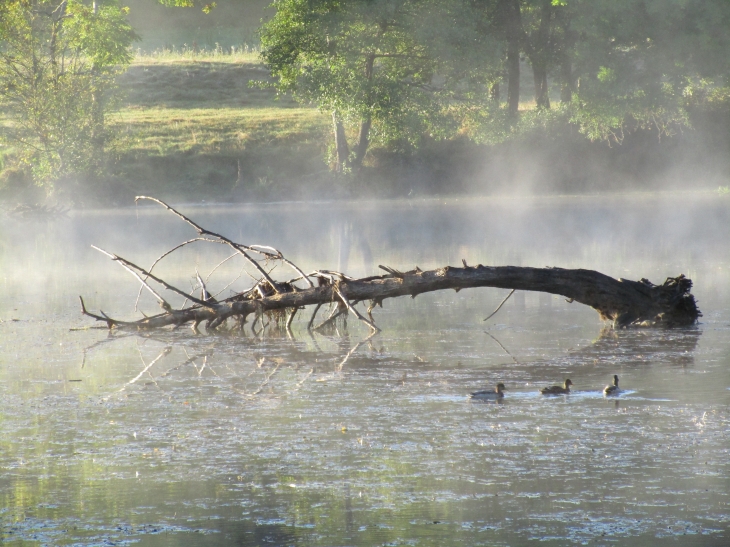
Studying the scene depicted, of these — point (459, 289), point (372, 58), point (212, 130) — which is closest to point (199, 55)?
point (212, 130)

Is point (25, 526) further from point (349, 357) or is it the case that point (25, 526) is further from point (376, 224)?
point (376, 224)

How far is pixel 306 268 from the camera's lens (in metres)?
16.5

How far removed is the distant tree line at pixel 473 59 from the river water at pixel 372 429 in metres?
25.1

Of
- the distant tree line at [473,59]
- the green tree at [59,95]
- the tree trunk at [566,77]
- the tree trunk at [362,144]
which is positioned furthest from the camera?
the tree trunk at [566,77]

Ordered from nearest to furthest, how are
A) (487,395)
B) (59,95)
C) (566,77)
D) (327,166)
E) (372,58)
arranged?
1. (487,395)
2. (59,95)
3. (372,58)
4. (327,166)
5. (566,77)

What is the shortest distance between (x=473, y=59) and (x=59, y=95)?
580 inches

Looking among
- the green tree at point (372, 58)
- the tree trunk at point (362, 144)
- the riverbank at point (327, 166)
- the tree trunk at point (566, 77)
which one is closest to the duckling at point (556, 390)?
the green tree at point (372, 58)

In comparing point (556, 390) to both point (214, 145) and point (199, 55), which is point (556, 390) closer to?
point (214, 145)

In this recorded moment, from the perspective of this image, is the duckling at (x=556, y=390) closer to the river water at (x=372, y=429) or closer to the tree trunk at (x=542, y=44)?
the river water at (x=372, y=429)

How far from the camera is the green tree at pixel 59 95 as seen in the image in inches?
1485

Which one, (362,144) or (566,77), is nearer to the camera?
(362,144)

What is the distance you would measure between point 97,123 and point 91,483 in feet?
114

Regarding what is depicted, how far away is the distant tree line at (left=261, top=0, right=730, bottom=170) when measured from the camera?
127ft

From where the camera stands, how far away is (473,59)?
129ft
